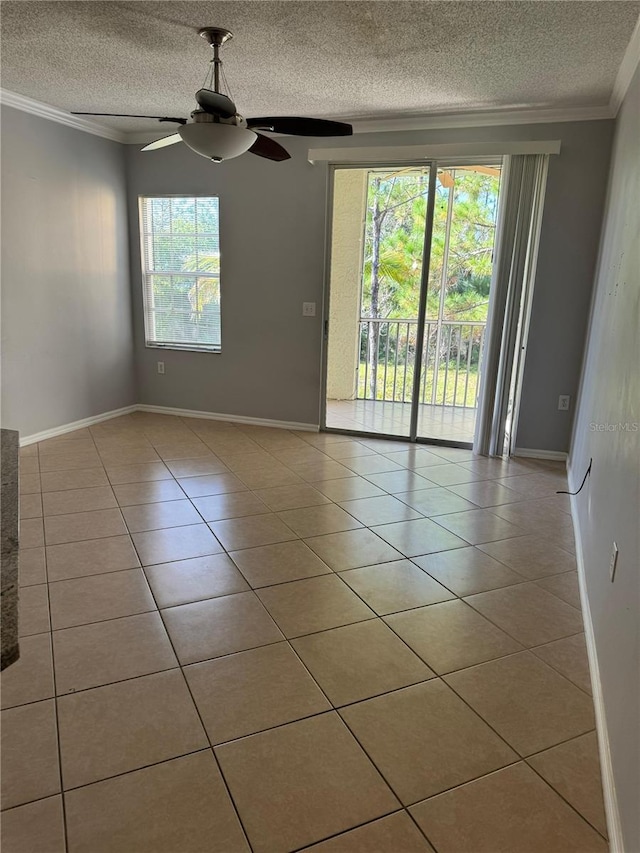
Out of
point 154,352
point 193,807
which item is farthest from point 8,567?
point 154,352

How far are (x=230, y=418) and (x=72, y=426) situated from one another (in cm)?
139

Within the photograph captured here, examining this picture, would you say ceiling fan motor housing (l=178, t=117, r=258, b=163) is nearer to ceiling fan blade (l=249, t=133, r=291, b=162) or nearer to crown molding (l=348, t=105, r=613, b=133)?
ceiling fan blade (l=249, t=133, r=291, b=162)

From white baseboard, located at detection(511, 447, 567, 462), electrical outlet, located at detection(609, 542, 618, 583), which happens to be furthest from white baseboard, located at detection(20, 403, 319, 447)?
electrical outlet, located at detection(609, 542, 618, 583)

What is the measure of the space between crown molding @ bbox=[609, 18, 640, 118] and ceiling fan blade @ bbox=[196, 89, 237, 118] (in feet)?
6.09

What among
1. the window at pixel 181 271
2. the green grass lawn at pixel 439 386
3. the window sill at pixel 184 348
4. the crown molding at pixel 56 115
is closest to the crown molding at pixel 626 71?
the green grass lawn at pixel 439 386

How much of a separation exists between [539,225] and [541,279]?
0.38m

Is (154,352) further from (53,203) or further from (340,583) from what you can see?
(340,583)

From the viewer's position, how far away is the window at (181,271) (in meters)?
5.07

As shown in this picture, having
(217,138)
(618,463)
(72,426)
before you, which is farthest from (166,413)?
(618,463)

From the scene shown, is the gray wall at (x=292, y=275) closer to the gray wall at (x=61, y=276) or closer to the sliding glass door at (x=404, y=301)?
the gray wall at (x=61, y=276)

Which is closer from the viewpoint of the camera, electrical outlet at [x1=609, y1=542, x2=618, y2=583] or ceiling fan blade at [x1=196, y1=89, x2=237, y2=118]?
electrical outlet at [x1=609, y1=542, x2=618, y2=583]

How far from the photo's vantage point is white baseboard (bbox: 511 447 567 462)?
172 inches

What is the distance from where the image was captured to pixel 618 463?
6.49ft

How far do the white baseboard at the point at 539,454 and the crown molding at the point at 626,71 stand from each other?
93.3 inches
